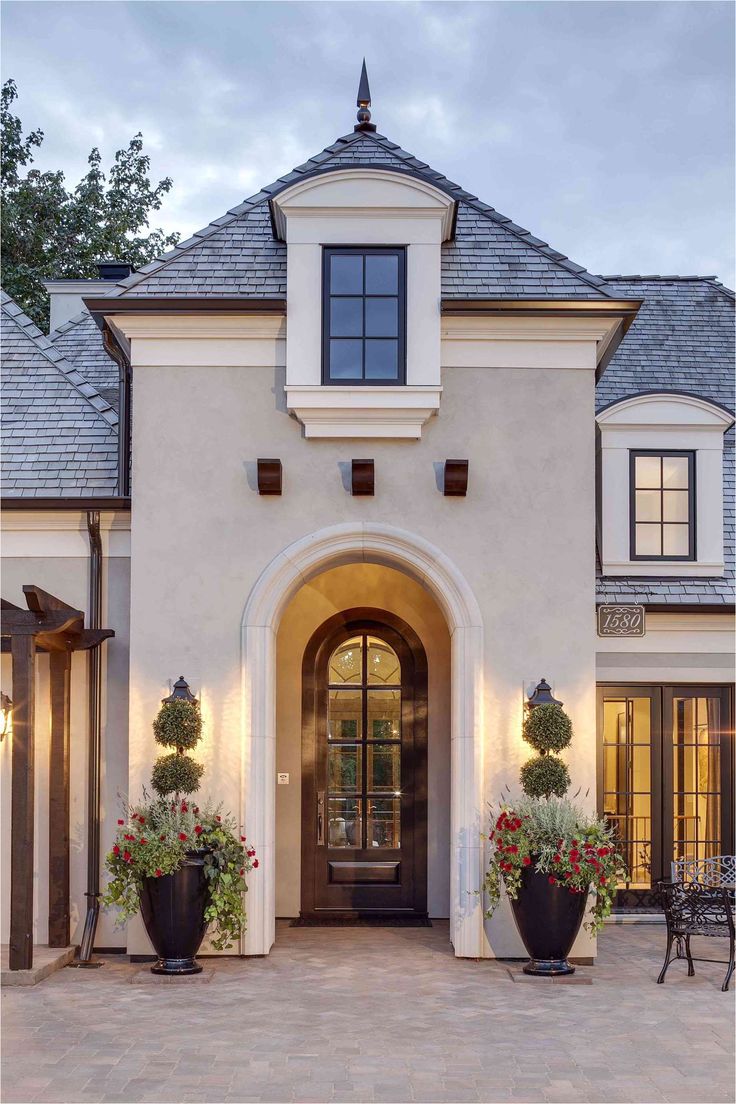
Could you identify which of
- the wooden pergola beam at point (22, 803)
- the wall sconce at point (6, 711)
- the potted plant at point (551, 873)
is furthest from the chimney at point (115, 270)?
the potted plant at point (551, 873)

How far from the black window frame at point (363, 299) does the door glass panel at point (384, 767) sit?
159 inches

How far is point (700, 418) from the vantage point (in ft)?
43.4

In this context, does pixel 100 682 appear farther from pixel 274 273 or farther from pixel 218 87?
pixel 218 87

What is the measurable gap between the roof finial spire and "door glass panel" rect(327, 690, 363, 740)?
5.68m

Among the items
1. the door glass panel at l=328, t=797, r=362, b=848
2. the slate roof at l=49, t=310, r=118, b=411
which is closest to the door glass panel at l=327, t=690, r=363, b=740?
the door glass panel at l=328, t=797, r=362, b=848

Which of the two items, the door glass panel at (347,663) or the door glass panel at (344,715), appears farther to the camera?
the door glass panel at (347,663)

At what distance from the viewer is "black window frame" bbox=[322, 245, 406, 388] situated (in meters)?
10.7

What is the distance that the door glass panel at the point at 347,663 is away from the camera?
42.4 feet

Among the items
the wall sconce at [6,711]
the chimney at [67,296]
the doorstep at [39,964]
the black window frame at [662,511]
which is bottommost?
the doorstep at [39,964]

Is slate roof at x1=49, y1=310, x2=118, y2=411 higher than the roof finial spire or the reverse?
the reverse

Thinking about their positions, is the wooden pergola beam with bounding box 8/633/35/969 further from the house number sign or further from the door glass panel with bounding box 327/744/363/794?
the house number sign

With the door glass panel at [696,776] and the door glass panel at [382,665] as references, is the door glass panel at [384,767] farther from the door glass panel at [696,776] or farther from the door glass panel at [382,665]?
the door glass panel at [696,776]

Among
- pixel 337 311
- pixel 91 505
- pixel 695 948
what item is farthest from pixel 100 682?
pixel 695 948

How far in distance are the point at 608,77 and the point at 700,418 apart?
145 inches
